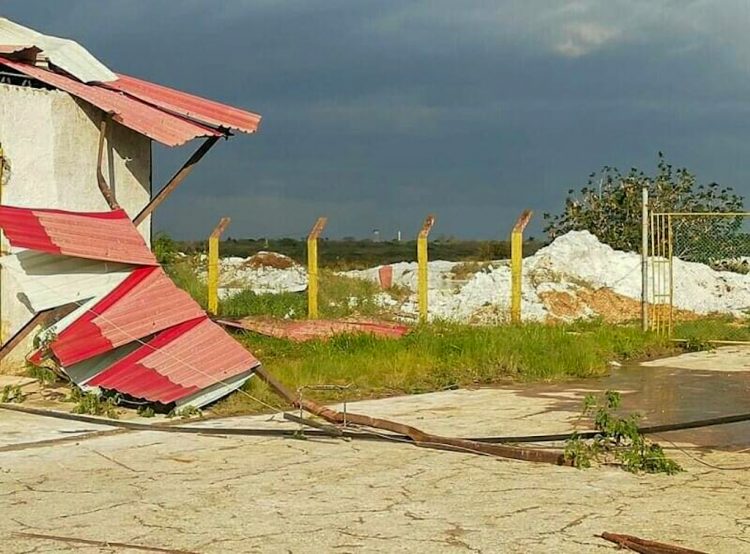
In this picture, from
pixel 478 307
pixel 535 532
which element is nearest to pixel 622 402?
pixel 535 532

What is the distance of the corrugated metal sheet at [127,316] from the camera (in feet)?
37.1

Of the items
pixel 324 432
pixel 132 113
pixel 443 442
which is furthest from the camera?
pixel 132 113

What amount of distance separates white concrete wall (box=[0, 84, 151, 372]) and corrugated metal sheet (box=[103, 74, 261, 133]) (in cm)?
73

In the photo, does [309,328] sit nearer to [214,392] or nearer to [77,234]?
[214,392]

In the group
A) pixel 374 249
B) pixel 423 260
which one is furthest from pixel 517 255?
pixel 374 249

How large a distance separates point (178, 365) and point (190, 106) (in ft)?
15.7

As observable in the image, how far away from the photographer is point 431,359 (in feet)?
48.6

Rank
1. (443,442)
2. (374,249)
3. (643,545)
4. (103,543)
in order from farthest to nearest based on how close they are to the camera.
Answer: (374,249) < (443,442) < (103,543) < (643,545)

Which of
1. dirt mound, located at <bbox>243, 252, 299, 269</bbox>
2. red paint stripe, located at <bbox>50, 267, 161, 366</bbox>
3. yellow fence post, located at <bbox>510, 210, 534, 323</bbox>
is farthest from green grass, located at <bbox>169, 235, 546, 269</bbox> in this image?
red paint stripe, located at <bbox>50, 267, 161, 366</bbox>

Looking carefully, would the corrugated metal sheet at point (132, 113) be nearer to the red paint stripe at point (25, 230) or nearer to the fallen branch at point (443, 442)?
the red paint stripe at point (25, 230)

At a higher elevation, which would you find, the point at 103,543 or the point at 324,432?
the point at 324,432

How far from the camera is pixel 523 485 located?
7754 mm

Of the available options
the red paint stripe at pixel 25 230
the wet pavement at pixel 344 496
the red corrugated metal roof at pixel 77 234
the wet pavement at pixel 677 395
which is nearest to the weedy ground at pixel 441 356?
the wet pavement at pixel 677 395

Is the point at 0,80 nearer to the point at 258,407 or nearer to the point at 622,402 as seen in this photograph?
the point at 258,407
